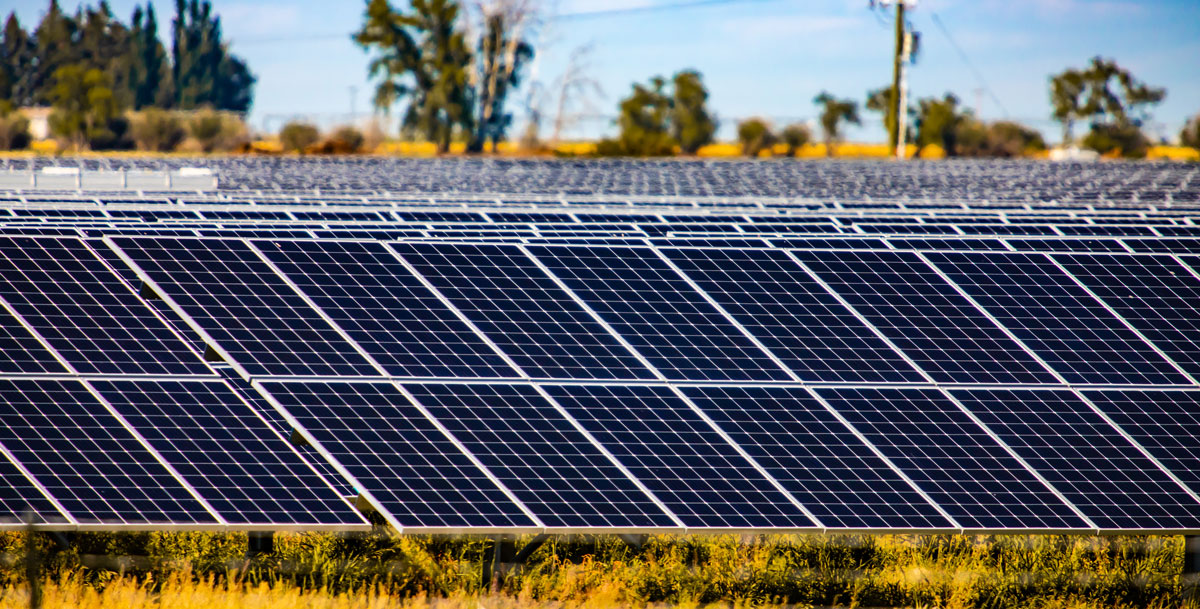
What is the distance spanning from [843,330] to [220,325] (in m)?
5.15

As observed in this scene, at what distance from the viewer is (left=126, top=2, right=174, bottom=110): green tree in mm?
106438

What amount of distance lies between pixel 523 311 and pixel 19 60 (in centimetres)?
11820

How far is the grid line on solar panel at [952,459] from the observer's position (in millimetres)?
8641

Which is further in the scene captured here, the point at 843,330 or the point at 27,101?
the point at 27,101

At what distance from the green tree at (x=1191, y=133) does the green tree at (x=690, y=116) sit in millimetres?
30128

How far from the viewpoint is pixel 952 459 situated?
8844mm

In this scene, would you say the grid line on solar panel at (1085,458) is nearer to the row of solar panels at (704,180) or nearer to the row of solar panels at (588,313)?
the row of solar panels at (588,313)

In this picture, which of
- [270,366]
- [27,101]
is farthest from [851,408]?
[27,101]

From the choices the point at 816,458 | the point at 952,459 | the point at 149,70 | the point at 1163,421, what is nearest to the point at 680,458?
the point at 816,458

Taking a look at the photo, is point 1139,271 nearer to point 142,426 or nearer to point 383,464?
point 383,464

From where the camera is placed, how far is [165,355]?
9.06 metres

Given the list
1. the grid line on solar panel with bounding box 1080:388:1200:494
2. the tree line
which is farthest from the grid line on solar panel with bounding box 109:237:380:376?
the tree line

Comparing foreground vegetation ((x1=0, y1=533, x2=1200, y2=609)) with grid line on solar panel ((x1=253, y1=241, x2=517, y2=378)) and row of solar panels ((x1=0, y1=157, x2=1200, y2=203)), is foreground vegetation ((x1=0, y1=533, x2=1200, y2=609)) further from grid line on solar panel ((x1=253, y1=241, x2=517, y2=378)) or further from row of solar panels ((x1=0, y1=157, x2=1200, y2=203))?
row of solar panels ((x1=0, y1=157, x2=1200, y2=203))

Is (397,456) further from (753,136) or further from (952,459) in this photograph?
(753,136)
